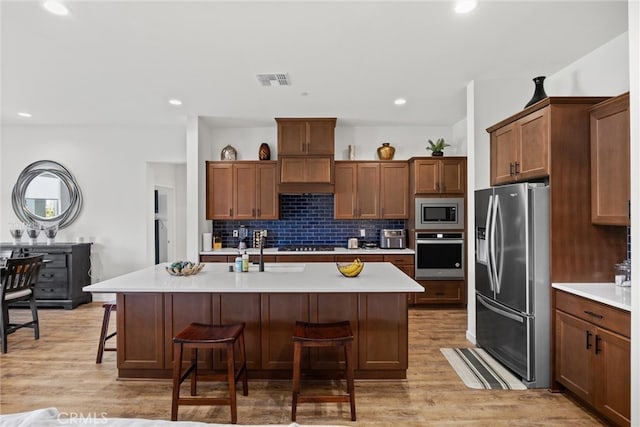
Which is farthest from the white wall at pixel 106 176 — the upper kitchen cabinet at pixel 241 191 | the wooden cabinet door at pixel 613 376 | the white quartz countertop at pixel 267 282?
the wooden cabinet door at pixel 613 376

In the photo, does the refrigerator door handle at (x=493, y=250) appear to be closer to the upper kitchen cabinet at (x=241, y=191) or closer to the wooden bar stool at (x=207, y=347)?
the wooden bar stool at (x=207, y=347)

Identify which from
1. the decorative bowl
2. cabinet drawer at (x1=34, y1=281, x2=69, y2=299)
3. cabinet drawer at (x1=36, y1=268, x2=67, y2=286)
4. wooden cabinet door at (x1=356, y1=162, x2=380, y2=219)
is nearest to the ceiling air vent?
the decorative bowl

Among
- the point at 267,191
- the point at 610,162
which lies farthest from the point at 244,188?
the point at 610,162

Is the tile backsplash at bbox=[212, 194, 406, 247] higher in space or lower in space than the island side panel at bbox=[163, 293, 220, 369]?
higher

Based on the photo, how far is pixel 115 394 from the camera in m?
2.76

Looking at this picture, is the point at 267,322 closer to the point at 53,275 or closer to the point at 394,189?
the point at 394,189

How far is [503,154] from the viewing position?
11.1 feet

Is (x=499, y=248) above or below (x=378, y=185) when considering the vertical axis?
below

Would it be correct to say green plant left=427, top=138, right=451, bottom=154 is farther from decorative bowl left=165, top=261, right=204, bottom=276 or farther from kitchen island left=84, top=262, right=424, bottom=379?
decorative bowl left=165, top=261, right=204, bottom=276

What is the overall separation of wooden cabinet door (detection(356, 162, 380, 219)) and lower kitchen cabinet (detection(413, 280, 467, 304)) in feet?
4.21

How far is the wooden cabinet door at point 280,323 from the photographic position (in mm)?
2941

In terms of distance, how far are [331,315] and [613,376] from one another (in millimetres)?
1838

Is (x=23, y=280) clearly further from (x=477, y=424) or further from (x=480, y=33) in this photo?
(x=480, y=33)

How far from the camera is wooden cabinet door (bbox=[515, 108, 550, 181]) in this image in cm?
279
